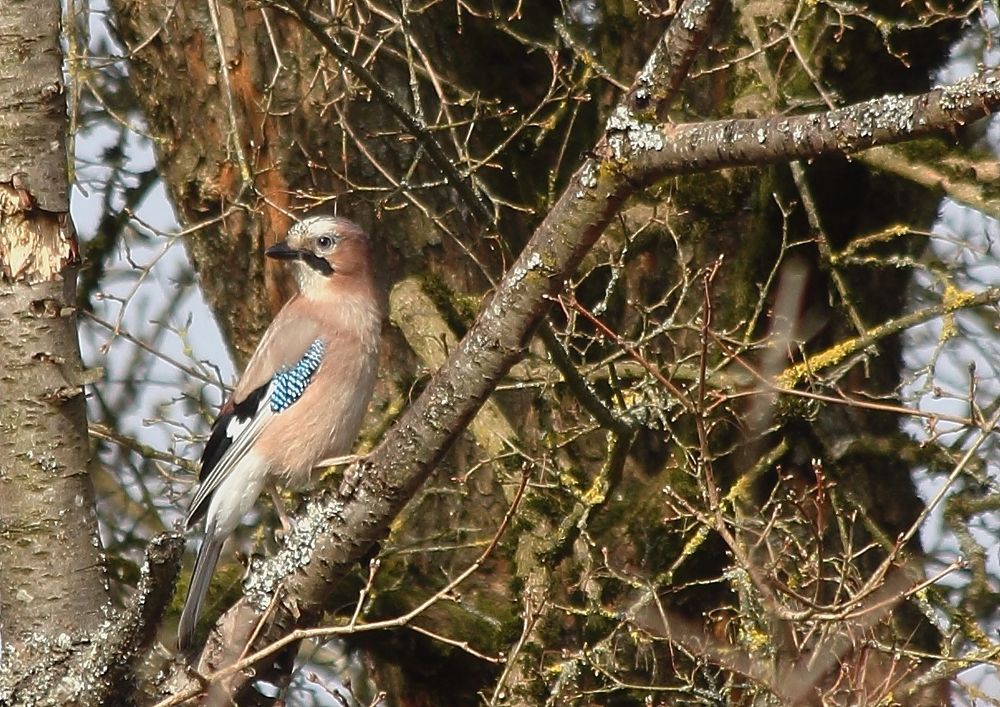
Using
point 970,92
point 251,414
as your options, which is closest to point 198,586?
point 251,414

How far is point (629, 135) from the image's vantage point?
3.60 meters

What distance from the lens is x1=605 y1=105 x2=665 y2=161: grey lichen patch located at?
3562mm

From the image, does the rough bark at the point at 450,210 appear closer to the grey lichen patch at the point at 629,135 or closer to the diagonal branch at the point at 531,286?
the diagonal branch at the point at 531,286

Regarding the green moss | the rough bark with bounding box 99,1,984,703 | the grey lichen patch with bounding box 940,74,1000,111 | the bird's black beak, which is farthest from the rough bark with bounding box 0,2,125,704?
the grey lichen patch with bounding box 940,74,1000,111

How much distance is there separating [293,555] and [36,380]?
0.97m

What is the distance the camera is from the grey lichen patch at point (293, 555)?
429 cm

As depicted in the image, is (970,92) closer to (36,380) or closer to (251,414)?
(36,380)

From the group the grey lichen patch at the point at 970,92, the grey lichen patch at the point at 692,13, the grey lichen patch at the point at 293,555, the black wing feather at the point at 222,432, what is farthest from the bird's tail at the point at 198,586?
the grey lichen patch at the point at 970,92

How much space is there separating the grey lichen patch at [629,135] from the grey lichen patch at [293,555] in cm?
139

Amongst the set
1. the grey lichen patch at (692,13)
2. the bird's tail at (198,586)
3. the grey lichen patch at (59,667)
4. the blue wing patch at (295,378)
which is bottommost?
the bird's tail at (198,586)

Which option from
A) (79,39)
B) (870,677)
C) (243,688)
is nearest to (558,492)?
(870,677)

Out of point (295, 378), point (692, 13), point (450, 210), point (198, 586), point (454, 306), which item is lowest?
point (198, 586)

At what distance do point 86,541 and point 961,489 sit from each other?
150 inches

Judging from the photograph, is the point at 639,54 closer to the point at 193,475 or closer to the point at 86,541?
the point at 193,475
